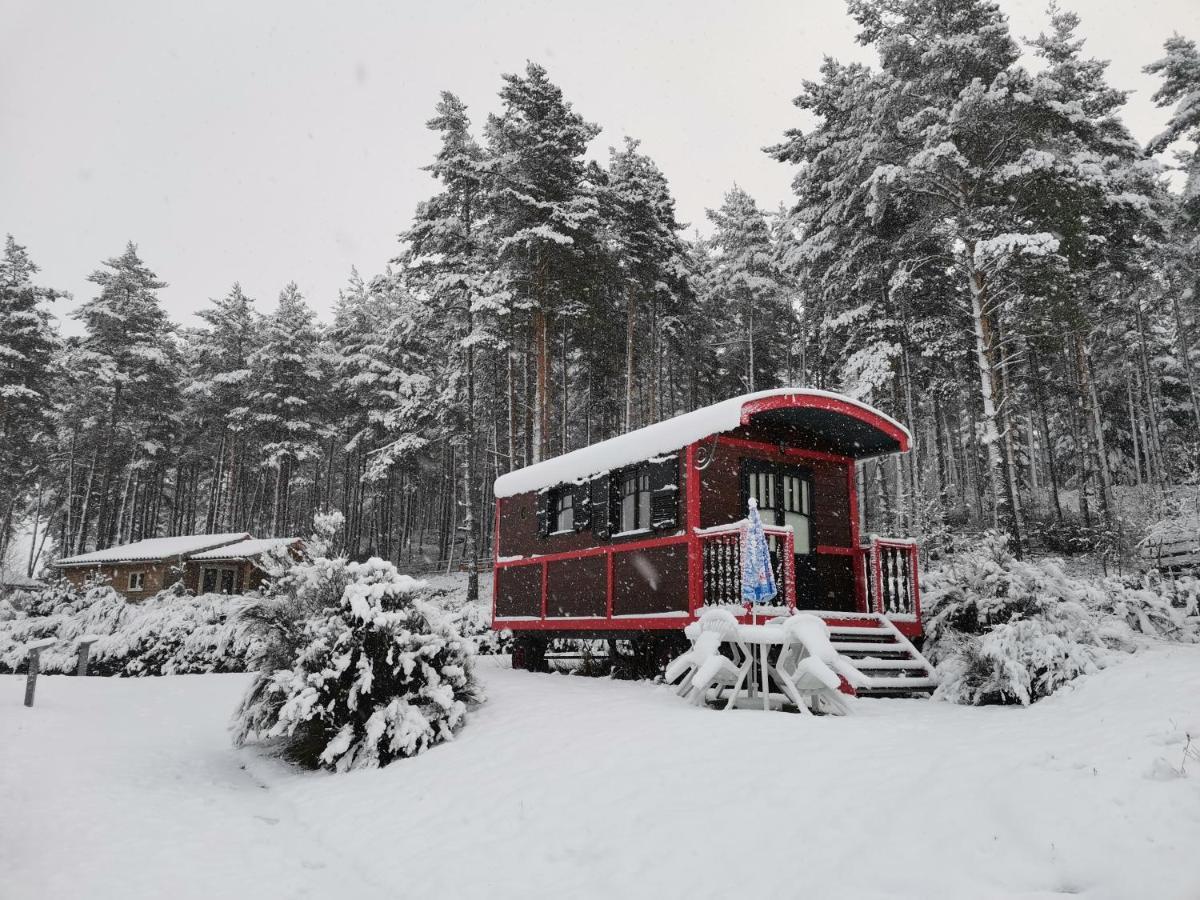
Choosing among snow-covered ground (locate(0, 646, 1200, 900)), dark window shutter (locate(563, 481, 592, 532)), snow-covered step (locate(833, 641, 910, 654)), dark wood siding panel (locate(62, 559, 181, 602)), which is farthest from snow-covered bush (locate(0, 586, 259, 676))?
snow-covered step (locate(833, 641, 910, 654))

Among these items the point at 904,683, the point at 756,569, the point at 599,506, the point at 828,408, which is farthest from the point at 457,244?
the point at 904,683

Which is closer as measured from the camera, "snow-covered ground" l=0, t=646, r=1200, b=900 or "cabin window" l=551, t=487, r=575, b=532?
"snow-covered ground" l=0, t=646, r=1200, b=900

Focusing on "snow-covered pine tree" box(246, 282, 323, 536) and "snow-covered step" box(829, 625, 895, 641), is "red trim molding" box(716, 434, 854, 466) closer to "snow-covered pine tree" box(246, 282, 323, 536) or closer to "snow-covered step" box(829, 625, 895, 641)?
"snow-covered step" box(829, 625, 895, 641)

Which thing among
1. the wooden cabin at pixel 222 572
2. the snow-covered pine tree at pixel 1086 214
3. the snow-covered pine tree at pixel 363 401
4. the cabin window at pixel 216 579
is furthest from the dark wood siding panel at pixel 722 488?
the cabin window at pixel 216 579

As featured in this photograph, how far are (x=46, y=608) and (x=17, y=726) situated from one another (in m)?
16.0

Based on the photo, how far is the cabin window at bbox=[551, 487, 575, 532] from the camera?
1291 cm

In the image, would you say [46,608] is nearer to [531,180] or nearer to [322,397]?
[322,397]

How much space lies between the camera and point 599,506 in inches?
468

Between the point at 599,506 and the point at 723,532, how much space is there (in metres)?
3.11

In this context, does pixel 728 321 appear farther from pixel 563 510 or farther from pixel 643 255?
pixel 563 510

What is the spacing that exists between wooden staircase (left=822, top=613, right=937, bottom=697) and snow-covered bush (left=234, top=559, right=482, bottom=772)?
15.3 feet

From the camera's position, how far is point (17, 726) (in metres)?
9.41

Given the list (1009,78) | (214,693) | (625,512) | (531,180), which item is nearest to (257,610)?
(625,512)

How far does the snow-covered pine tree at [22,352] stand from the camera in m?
28.4
